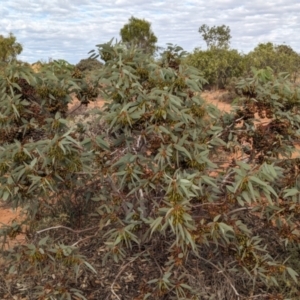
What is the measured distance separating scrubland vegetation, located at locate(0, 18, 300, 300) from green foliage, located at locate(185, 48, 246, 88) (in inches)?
517

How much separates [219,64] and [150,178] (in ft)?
46.2

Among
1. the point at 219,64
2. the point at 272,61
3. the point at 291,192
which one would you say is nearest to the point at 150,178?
the point at 291,192

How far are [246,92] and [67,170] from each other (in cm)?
125

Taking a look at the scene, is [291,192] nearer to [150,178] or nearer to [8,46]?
[150,178]

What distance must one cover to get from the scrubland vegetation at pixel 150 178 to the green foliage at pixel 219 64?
13142mm

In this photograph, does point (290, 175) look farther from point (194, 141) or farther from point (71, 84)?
point (71, 84)

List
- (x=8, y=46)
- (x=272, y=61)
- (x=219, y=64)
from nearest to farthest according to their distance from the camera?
1. (x=219, y=64)
2. (x=272, y=61)
3. (x=8, y=46)

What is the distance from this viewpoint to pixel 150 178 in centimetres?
255

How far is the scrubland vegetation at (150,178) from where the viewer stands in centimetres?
256

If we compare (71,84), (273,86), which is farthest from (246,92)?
(71,84)

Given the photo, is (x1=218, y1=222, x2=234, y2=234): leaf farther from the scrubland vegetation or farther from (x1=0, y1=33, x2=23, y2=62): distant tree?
(x1=0, y1=33, x2=23, y2=62): distant tree

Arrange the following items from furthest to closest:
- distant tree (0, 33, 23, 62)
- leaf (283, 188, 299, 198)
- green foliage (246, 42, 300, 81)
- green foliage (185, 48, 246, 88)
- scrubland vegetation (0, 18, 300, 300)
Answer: distant tree (0, 33, 23, 62)
green foliage (246, 42, 300, 81)
green foliage (185, 48, 246, 88)
leaf (283, 188, 299, 198)
scrubland vegetation (0, 18, 300, 300)

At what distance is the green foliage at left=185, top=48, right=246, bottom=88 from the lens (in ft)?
53.3

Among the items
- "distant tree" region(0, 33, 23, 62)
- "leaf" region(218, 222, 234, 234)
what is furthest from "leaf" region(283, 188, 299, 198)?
"distant tree" region(0, 33, 23, 62)
